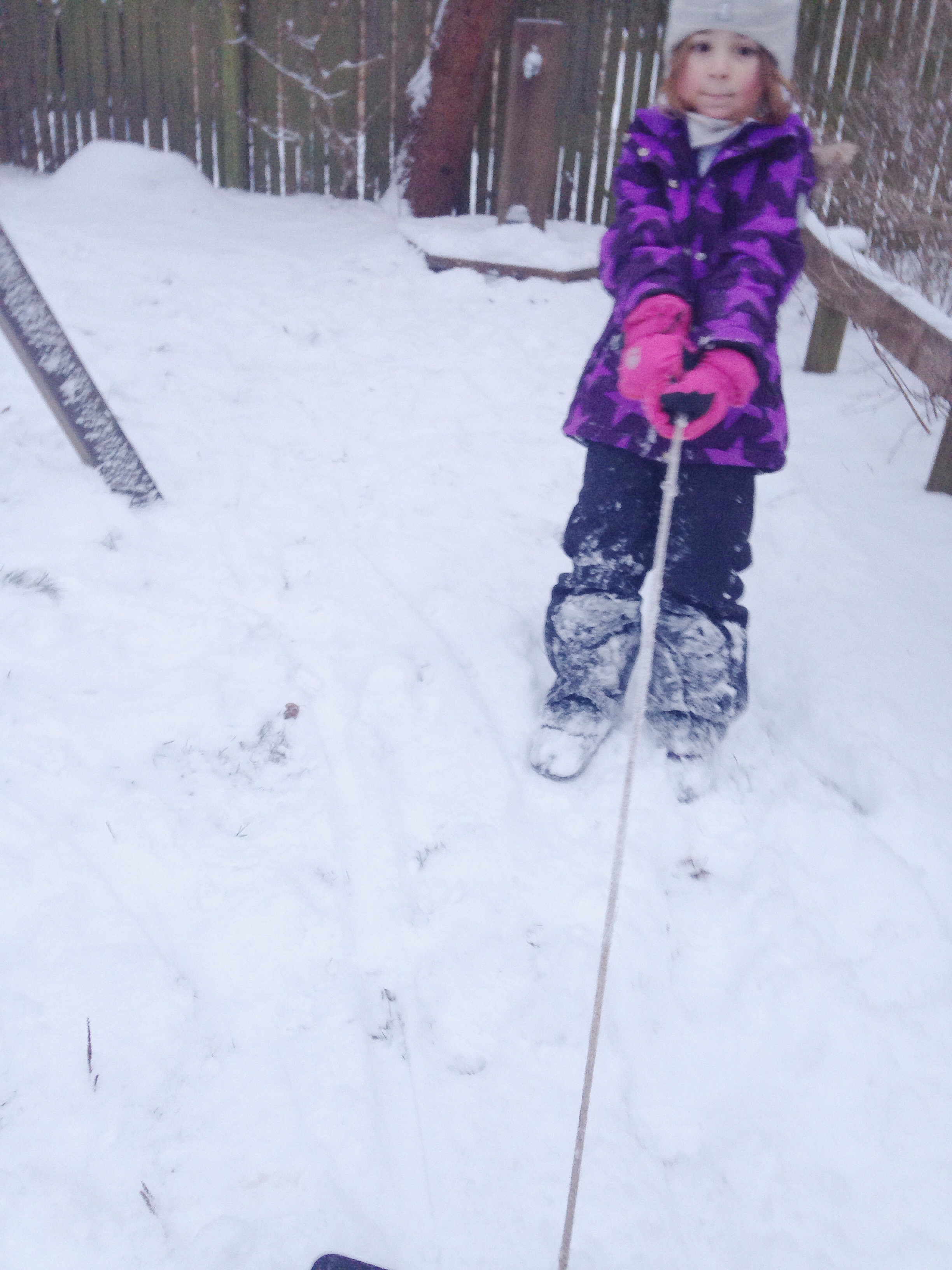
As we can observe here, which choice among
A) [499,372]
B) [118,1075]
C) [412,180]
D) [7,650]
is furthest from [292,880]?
[412,180]

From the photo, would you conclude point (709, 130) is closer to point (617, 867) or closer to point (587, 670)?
point (587, 670)

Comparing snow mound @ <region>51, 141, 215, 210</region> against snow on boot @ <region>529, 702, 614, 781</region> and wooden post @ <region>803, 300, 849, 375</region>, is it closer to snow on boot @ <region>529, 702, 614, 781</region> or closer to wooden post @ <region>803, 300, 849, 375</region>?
wooden post @ <region>803, 300, 849, 375</region>

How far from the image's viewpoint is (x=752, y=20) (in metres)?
1.67

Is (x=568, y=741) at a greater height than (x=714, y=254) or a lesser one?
lesser

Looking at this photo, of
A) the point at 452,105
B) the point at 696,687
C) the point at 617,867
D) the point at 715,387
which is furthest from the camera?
the point at 452,105

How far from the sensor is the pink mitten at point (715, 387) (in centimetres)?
162

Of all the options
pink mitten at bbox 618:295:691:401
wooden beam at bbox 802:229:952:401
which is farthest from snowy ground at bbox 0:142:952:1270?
pink mitten at bbox 618:295:691:401

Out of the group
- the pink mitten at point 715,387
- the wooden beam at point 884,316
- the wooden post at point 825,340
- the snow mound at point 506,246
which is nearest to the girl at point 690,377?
the pink mitten at point 715,387

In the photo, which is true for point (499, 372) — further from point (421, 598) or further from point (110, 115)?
point (110, 115)

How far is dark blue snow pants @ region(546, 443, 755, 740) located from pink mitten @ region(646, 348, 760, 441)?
0.24 meters

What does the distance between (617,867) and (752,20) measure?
1.55 metres

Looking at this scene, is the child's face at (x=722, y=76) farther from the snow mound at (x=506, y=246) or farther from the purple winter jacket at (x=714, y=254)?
the snow mound at (x=506, y=246)

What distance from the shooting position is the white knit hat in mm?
1668

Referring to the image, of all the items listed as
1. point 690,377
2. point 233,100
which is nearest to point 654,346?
point 690,377
